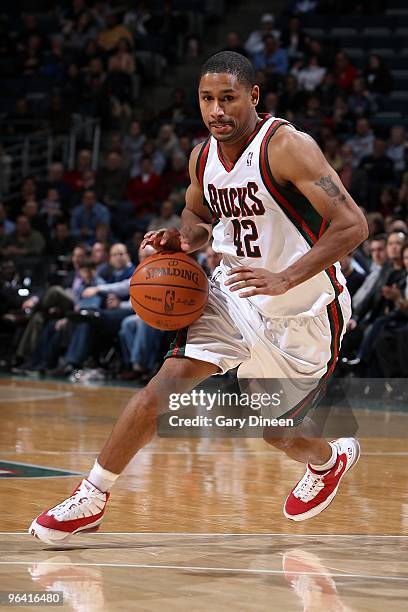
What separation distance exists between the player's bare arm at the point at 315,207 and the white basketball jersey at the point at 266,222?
0.22 ft

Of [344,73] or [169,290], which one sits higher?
[169,290]

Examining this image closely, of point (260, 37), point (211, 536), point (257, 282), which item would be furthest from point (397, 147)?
point (257, 282)

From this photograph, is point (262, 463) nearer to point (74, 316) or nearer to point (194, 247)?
point (194, 247)

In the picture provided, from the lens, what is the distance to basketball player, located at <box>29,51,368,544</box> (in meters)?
4.04

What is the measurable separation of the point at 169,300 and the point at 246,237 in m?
0.38

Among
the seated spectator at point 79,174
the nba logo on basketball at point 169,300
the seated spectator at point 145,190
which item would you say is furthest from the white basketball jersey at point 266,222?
the seated spectator at point 79,174

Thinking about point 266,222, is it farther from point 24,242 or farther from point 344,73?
point 344,73

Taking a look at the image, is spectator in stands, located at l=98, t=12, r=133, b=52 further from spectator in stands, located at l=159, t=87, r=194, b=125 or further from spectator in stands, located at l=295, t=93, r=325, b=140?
spectator in stands, located at l=295, t=93, r=325, b=140

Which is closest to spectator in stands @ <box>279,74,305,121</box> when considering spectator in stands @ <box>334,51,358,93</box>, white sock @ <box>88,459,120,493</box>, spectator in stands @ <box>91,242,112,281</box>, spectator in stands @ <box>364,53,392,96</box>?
spectator in stands @ <box>334,51,358,93</box>

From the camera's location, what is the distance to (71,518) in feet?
13.1

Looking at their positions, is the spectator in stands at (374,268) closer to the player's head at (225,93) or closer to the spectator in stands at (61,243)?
the spectator in stands at (61,243)

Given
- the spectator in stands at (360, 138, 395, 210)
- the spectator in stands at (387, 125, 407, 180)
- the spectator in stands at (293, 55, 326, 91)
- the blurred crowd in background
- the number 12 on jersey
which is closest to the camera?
the number 12 on jersey

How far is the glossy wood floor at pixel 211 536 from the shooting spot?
3441mm

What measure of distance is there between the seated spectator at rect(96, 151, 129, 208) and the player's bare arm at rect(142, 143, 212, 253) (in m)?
10.0
